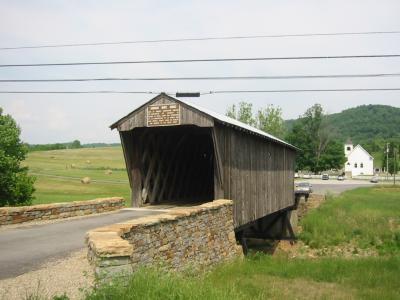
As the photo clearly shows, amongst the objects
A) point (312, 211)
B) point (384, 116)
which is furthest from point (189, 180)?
point (384, 116)

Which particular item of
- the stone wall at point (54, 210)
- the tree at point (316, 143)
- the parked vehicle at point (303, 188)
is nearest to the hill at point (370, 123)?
the tree at point (316, 143)

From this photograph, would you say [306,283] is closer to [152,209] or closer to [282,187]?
[152,209]

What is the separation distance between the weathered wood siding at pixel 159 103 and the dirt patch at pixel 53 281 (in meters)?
6.33

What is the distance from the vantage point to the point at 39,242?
386 inches

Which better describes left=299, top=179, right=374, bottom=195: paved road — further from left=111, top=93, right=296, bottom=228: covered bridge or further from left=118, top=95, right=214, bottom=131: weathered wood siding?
left=118, top=95, right=214, bottom=131: weathered wood siding

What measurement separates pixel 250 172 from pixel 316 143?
6236 centimetres

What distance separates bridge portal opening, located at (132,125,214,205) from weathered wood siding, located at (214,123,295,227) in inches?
36.9

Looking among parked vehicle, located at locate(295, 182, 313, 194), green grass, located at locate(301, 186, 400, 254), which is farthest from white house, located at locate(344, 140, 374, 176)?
green grass, located at locate(301, 186, 400, 254)

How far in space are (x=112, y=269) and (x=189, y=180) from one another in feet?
45.4

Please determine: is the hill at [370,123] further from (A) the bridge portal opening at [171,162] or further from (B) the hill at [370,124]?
(A) the bridge portal opening at [171,162]

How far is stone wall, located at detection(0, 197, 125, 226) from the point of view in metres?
12.2

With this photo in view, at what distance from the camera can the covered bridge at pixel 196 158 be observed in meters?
14.1

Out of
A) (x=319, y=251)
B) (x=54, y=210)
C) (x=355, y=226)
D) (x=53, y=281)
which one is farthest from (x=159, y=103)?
(x=355, y=226)

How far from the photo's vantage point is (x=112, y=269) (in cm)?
651
